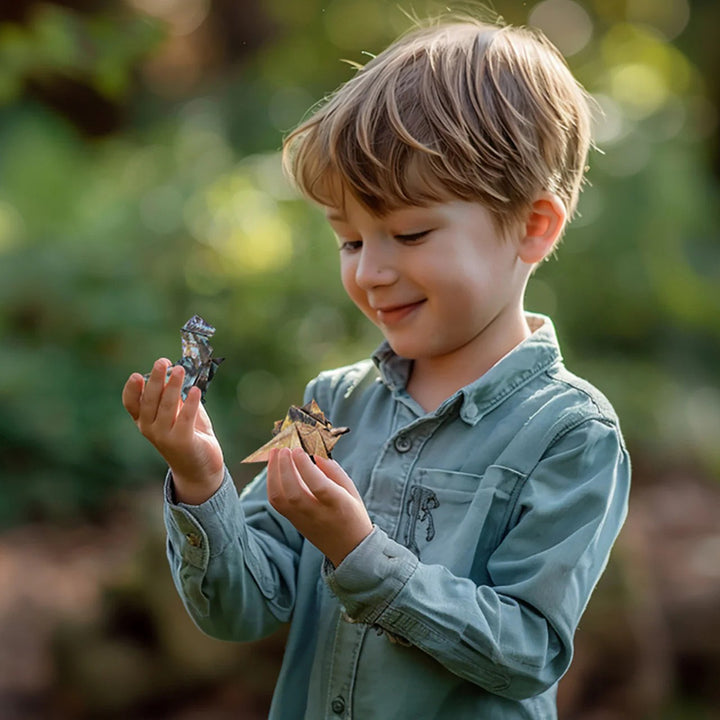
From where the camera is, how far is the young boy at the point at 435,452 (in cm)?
151

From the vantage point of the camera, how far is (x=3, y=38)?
2.81m

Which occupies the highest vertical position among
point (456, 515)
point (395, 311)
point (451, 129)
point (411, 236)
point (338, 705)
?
point (451, 129)

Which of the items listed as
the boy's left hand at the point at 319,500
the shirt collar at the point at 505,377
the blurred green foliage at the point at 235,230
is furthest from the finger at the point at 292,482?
the blurred green foliage at the point at 235,230

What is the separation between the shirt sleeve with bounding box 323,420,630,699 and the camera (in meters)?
1.48

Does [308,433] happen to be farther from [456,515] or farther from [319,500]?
[456,515]

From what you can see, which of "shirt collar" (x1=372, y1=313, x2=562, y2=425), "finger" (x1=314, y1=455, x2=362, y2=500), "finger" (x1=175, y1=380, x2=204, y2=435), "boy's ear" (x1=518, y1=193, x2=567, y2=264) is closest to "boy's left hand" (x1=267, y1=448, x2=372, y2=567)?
"finger" (x1=314, y1=455, x2=362, y2=500)

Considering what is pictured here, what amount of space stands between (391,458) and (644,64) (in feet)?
18.4

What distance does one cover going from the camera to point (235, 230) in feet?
15.4

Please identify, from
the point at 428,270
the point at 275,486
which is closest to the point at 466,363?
the point at 428,270

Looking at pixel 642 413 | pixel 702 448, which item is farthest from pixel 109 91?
pixel 702 448

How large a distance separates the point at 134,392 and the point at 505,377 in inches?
23.3

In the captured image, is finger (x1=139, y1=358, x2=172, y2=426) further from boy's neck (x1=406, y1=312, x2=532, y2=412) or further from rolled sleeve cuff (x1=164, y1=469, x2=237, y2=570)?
→ boy's neck (x1=406, y1=312, x2=532, y2=412)

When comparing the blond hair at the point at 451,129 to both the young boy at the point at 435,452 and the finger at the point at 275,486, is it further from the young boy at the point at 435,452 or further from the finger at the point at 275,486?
the finger at the point at 275,486

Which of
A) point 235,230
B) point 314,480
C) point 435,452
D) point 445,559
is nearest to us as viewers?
point 314,480
